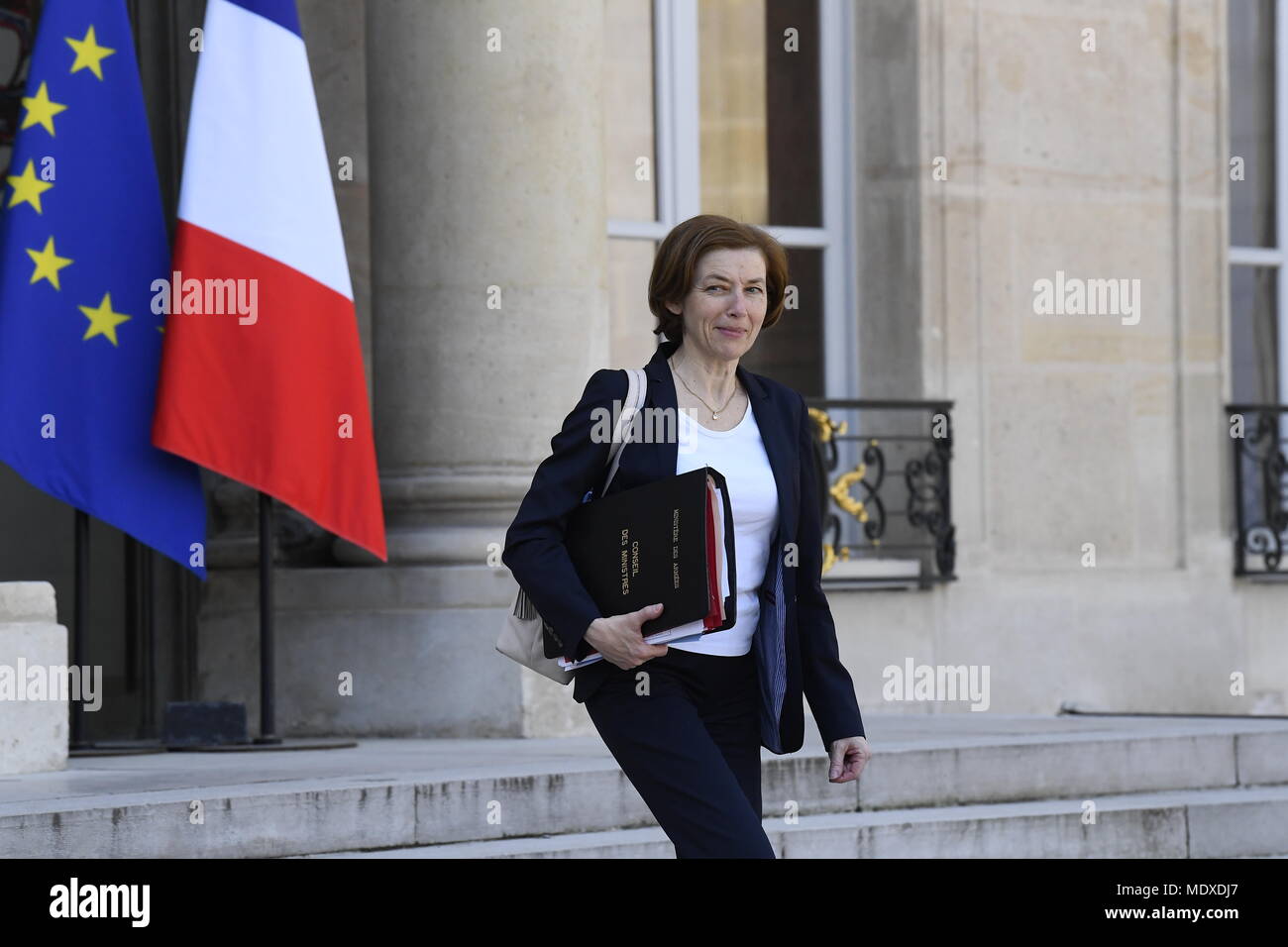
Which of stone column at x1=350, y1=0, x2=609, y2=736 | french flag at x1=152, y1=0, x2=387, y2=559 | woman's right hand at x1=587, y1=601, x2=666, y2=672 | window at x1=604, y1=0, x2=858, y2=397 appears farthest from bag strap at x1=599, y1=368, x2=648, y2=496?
window at x1=604, y1=0, x2=858, y2=397

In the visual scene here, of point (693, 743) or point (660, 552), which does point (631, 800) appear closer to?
point (693, 743)

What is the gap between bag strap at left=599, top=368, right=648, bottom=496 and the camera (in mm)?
4512

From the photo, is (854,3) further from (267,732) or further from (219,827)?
(219,827)

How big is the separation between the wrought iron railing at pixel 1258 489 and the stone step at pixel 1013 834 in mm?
3860

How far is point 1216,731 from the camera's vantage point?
30.4 feet

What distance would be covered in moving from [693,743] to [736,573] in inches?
13.3

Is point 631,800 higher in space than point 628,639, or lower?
lower

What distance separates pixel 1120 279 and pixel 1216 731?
12.0 feet

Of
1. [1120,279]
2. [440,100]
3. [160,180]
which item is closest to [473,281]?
[440,100]

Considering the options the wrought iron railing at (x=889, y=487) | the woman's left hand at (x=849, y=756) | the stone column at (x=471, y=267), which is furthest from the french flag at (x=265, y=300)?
the woman's left hand at (x=849, y=756)

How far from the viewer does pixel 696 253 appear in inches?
180

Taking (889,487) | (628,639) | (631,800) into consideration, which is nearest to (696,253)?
(628,639)

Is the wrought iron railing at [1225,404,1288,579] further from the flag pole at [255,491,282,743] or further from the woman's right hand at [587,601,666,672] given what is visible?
the woman's right hand at [587,601,666,672]

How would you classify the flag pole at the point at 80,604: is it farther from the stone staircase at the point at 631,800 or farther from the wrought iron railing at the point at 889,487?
the wrought iron railing at the point at 889,487
